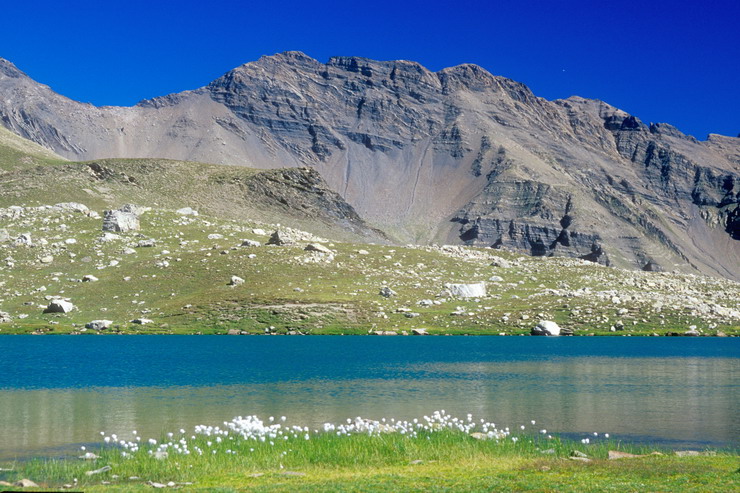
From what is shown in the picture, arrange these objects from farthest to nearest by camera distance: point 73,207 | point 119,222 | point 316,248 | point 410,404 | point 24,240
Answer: point 73,207
point 119,222
point 316,248
point 24,240
point 410,404

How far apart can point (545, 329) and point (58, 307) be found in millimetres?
73760

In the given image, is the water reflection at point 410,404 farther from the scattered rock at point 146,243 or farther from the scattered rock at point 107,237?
the scattered rock at point 107,237

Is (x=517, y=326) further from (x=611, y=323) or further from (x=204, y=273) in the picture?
(x=204, y=273)

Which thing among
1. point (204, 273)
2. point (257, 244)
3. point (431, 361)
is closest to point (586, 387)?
point (431, 361)

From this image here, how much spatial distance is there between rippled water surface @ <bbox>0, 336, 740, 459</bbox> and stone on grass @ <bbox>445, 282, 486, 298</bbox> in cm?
3414

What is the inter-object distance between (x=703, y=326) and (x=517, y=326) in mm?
33211

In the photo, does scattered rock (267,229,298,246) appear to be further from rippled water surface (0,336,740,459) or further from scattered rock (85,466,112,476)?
scattered rock (85,466,112,476)

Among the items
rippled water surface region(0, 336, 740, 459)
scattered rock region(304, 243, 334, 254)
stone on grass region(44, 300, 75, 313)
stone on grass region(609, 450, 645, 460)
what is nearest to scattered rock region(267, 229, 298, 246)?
scattered rock region(304, 243, 334, 254)

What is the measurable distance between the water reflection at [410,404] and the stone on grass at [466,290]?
201 ft

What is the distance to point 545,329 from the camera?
105m

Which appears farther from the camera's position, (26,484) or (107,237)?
(107,237)

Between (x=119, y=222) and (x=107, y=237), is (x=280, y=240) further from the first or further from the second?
(x=107, y=237)

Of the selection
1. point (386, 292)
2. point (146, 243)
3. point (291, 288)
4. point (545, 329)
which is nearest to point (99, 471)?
point (545, 329)

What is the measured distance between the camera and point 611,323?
110312 millimetres
